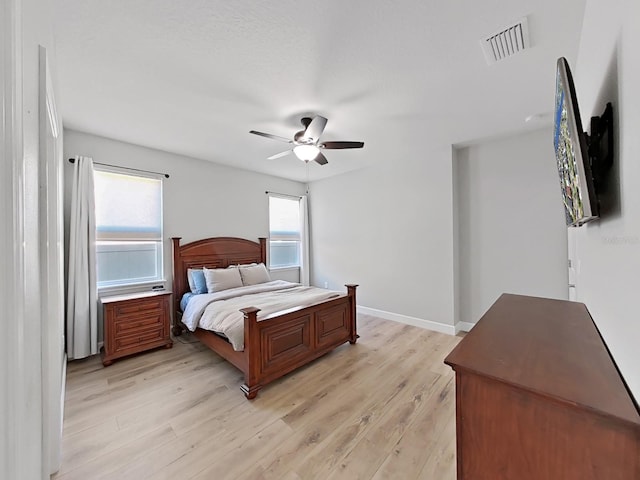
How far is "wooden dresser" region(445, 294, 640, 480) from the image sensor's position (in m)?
0.68

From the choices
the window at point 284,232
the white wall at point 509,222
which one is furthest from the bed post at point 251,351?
the white wall at point 509,222

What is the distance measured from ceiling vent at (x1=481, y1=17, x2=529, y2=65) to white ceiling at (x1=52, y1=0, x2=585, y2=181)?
0.04 metres

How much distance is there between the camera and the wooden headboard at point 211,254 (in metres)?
3.74

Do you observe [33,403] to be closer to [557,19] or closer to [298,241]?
[557,19]

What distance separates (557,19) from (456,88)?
2.41ft

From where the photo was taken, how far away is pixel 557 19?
5.05 ft

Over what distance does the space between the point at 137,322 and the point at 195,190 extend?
198 centimetres

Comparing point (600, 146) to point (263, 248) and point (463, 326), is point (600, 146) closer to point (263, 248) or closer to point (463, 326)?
point (463, 326)

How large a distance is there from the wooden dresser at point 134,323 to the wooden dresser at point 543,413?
3.30 meters

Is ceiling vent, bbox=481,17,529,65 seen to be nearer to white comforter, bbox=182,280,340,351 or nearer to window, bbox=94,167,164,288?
white comforter, bbox=182,280,340,351

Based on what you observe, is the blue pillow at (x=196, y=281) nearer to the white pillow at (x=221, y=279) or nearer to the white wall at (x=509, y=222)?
the white pillow at (x=221, y=279)

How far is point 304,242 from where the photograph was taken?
558 cm

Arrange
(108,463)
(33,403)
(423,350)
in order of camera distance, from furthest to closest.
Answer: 1. (423,350)
2. (108,463)
3. (33,403)

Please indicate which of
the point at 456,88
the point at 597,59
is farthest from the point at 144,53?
the point at 597,59
